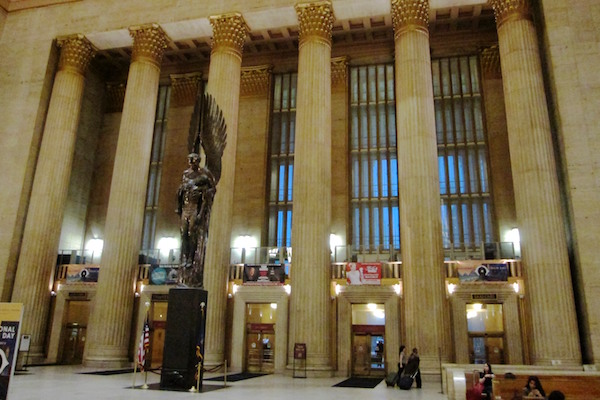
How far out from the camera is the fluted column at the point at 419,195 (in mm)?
15828

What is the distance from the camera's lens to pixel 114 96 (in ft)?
87.3

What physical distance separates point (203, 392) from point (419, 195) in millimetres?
9985

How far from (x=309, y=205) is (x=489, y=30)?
13.0 m

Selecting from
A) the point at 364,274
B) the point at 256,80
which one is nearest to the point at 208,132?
the point at 364,274

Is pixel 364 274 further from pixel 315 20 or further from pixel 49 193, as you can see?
pixel 49 193

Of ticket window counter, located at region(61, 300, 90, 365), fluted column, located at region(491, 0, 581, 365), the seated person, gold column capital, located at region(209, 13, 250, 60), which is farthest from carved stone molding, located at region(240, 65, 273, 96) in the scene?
the seated person

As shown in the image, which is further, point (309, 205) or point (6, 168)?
point (6, 168)

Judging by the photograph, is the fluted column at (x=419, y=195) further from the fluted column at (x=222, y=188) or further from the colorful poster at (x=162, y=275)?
the colorful poster at (x=162, y=275)

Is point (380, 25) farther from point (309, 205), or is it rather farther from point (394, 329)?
point (394, 329)

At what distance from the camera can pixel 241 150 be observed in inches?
960

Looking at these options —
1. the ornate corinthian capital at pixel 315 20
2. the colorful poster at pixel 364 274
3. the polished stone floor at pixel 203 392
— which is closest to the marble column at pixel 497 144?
the colorful poster at pixel 364 274

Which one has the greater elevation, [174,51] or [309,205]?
[174,51]

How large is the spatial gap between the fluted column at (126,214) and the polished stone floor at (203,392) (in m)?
3.17

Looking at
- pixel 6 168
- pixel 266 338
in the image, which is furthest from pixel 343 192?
pixel 6 168
